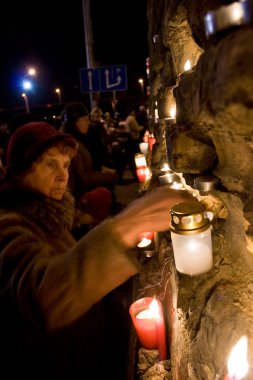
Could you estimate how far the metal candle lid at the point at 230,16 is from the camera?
0.85 meters

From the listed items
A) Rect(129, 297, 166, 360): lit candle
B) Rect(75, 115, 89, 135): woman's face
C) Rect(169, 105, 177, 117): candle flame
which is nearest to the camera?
Rect(129, 297, 166, 360): lit candle

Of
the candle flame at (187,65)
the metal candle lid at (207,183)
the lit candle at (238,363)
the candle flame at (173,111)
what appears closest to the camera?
the lit candle at (238,363)

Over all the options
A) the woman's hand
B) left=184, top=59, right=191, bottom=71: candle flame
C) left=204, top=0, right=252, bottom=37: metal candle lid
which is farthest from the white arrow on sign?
left=204, top=0, right=252, bottom=37: metal candle lid

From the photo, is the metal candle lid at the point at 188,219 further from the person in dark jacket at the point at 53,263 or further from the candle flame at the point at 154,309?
the candle flame at the point at 154,309

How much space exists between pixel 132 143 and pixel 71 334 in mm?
10494

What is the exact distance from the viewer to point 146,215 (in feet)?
4.80

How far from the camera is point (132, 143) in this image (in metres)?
12.1

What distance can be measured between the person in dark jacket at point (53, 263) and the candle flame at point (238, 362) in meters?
0.53

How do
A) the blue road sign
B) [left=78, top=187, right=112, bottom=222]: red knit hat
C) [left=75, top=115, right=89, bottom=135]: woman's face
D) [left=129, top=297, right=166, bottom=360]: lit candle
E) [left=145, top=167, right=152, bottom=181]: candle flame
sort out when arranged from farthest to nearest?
the blue road sign < [left=145, top=167, right=152, bottom=181]: candle flame < [left=75, top=115, right=89, bottom=135]: woman's face < [left=78, top=187, right=112, bottom=222]: red knit hat < [left=129, top=297, right=166, bottom=360]: lit candle

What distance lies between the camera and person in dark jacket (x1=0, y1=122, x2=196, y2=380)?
4.57 ft

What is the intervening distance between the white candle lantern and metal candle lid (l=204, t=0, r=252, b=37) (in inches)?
30.3

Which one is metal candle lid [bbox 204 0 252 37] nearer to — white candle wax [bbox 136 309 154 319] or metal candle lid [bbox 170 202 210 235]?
metal candle lid [bbox 170 202 210 235]

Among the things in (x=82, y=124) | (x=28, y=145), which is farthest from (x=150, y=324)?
(x=82, y=124)

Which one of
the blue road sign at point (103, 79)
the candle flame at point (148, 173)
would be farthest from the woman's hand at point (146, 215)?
the blue road sign at point (103, 79)
